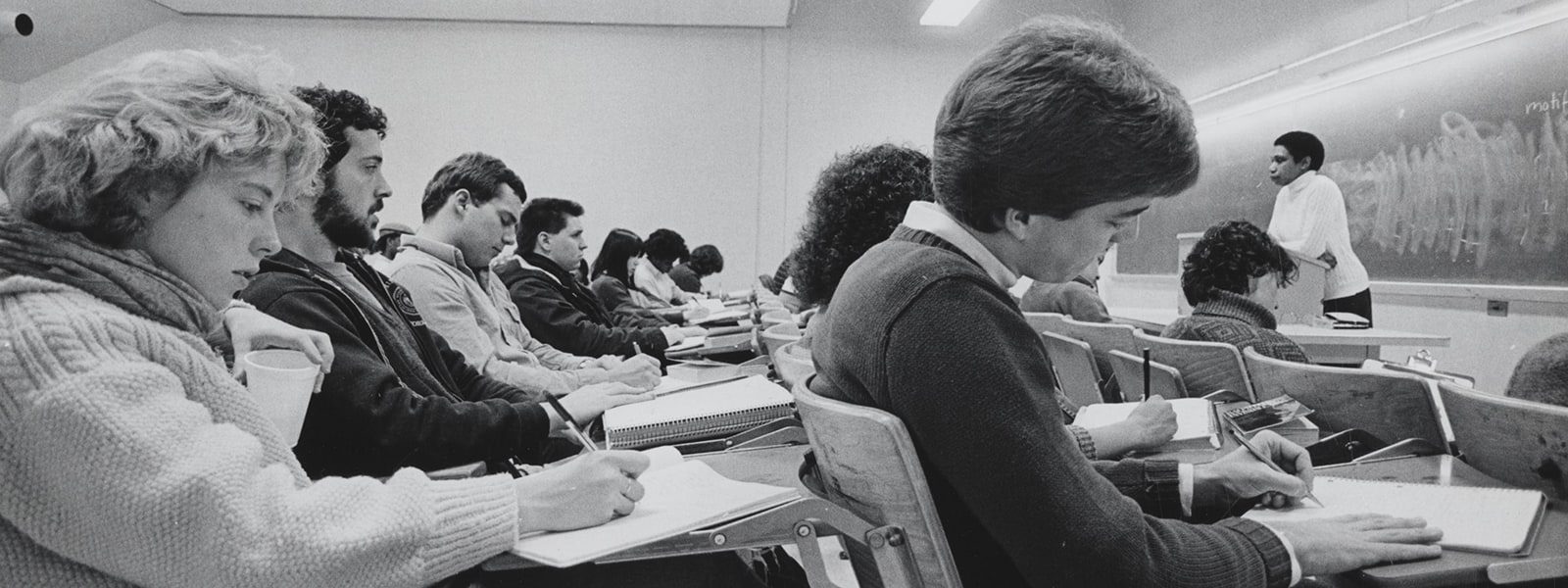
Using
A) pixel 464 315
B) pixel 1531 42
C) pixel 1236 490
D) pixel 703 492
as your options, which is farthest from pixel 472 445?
pixel 1531 42

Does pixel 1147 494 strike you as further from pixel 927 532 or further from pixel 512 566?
pixel 512 566

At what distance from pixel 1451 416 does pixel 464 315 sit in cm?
239

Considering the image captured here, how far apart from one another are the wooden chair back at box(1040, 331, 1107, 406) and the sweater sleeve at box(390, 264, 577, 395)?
1.55 metres

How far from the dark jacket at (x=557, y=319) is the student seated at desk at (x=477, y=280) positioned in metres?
0.51

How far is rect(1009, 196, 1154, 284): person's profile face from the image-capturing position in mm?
1112

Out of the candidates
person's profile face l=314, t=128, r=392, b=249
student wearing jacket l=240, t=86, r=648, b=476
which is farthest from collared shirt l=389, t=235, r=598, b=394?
person's profile face l=314, t=128, r=392, b=249

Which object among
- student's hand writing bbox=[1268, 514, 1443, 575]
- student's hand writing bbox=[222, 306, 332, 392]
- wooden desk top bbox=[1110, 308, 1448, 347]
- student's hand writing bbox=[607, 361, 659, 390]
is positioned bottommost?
wooden desk top bbox=[1110, 308, 1448, 347]

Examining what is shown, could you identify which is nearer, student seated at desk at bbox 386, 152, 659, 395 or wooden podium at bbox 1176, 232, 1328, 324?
student seated at desk at bbox 386, 152, 659, 395

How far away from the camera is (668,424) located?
179cm

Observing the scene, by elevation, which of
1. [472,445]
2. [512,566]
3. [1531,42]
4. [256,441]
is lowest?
[472,445]

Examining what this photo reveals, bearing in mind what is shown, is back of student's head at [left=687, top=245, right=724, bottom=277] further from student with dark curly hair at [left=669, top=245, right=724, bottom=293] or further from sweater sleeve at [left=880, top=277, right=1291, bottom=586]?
sweater sleeve at [left=880, top=277, right=1291, bottom=586]

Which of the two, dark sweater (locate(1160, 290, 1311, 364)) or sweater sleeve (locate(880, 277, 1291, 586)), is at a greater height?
sweater sleeve (locate(880, 277, 1291, 586))

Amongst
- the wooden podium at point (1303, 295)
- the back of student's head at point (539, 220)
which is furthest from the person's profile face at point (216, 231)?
the wooden podium at point (1303, 295)

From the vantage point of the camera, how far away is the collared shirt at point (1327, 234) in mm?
5445
